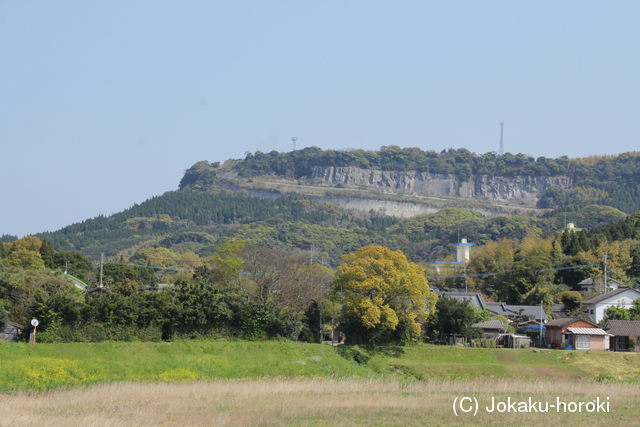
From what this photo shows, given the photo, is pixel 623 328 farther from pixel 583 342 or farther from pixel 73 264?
pixel 73 264

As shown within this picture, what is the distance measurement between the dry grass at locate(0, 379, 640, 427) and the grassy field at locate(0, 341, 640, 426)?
3cm

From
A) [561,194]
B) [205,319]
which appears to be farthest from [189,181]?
[205,319]

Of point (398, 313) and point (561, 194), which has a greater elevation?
point (561, 194)

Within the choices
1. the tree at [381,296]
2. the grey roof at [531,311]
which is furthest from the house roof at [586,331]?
the tree at [381,296]

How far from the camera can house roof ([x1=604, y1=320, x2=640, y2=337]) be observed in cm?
3978

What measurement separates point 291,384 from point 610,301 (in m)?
26.4

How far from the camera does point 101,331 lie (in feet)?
107

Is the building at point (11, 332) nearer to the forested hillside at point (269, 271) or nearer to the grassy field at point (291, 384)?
the forested hillside at point (269, 271)

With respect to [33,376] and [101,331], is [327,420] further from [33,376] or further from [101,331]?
[101,331]

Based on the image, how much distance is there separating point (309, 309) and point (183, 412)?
19679mm

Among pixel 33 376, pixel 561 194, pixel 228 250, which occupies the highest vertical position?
pixel 561 194

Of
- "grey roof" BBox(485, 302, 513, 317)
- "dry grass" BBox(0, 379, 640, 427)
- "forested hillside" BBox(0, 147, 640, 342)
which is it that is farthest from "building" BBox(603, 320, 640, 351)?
"dry grass" BBox(0, 379, 640, 427)

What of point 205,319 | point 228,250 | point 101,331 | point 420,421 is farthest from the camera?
point 228,250

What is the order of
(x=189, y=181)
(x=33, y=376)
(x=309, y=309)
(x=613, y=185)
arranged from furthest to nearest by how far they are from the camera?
1. (x=189, y=181)
2. (x=613, y=185)
3. (x=309, y=309)
4. (x=33, y=376)
